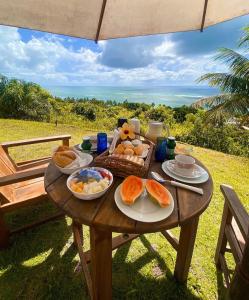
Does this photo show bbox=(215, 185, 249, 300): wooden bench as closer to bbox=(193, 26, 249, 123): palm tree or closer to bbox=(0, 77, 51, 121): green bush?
bbox=(193, 26, 249, 123): palm tree

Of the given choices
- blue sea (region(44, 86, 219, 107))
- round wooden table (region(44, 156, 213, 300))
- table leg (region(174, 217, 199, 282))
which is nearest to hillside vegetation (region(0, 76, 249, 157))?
blue sea (region(44, 86, 219, 107))

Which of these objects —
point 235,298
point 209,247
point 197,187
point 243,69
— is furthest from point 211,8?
point 243,69

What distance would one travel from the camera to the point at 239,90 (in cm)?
671

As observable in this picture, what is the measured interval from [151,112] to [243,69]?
511 centimetres

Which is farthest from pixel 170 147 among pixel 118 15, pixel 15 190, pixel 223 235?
pixel 15 190

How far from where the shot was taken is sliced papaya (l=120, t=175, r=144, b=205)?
1.17m

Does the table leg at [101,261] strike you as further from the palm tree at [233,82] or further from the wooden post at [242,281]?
the palm tree at [233,82]

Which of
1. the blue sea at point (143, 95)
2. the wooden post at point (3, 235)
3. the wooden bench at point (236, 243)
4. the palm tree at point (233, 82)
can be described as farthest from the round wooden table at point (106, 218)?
the blue sea at point (143, 95)

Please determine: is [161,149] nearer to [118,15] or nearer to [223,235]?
[223,235]

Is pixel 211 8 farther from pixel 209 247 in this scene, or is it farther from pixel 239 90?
pixel 239 90

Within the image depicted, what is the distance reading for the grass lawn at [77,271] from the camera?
1746 mm

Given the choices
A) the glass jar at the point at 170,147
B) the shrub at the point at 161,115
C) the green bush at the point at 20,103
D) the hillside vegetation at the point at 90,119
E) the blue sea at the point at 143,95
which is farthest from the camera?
the blue sea at the point at 143,95

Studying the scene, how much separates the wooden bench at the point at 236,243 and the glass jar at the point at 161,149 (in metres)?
0.57

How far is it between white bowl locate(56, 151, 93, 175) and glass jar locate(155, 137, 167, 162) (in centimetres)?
60
